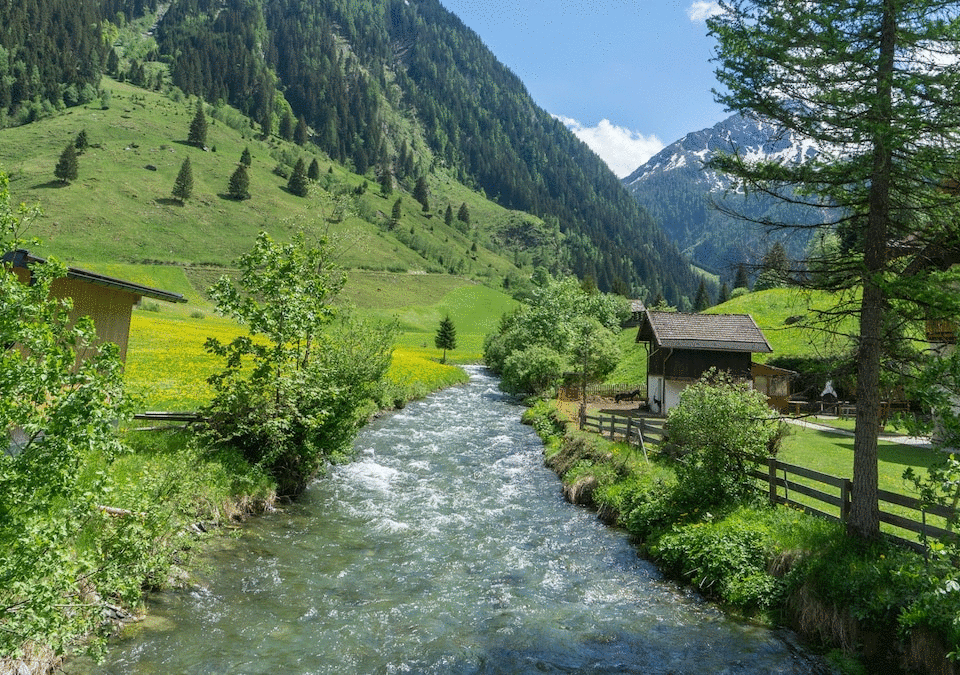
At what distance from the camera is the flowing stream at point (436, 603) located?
988cm

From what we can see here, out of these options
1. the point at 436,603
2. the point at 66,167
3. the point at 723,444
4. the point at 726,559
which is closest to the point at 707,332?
the point at 723,444

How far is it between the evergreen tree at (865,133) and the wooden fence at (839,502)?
1.90 feet

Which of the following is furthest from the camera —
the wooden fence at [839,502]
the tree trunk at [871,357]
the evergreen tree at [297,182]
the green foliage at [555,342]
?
the evergreen tree at [297,182]

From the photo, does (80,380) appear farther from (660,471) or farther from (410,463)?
(410,463)

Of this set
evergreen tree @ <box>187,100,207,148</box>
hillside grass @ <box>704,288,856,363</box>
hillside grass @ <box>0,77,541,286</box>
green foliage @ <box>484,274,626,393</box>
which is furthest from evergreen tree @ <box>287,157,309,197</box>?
hillside grass @ <box>704,288,856,363</box>

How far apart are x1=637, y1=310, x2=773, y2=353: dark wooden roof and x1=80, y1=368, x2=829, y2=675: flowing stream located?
22.5 meters

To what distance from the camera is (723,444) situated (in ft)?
51.8

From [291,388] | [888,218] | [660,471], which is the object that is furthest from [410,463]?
[888,218]

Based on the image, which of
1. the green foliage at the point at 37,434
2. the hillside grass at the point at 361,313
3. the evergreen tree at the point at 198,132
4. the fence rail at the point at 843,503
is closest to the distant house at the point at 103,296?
the hillside grass at the point at 361,313

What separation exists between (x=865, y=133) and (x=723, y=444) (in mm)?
8514

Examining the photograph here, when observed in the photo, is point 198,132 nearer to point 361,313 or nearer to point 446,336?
point 361,313

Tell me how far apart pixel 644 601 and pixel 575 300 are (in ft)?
182

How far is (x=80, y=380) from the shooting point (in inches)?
228

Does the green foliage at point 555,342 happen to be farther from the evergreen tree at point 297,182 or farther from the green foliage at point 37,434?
the evergreen tree at point 297,182
